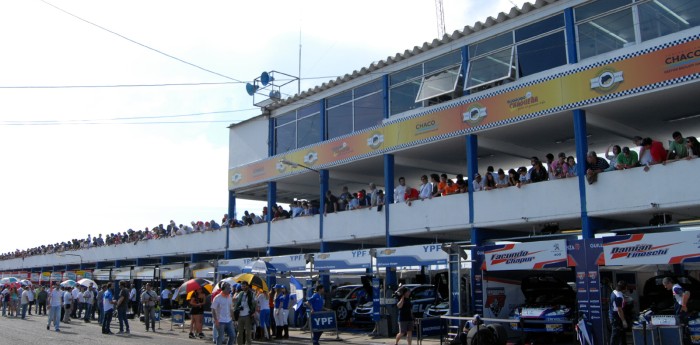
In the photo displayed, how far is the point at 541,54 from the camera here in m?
19.8

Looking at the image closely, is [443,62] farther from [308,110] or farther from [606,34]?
[308,110]

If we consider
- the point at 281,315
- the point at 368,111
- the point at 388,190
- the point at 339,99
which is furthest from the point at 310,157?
the point at 281,315

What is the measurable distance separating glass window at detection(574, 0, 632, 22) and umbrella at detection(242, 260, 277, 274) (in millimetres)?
13668

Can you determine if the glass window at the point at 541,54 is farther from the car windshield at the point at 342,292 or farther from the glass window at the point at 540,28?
the car windshield at the point at 342,292

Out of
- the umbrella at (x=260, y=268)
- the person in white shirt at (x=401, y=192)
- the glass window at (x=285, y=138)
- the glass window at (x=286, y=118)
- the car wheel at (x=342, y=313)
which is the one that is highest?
the glass window at (x=286, y=118)

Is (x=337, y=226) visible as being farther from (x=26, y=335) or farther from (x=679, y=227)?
(x=679, y=227)

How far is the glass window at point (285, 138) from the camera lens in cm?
3017

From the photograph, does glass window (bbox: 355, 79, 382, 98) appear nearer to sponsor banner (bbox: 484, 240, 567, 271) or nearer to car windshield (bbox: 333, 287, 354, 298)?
car windshield (bbox: 333, 287, 354, 298)

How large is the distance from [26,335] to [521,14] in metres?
18.5

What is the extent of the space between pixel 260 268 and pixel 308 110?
8679 mm

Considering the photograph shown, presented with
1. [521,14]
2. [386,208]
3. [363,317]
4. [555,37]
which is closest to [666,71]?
[555,37]

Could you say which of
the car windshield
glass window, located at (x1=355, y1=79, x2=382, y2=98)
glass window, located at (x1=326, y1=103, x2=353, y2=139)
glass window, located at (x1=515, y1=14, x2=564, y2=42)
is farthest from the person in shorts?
glass window, located at (x1=326, y1=103, x2=353, y2=139)

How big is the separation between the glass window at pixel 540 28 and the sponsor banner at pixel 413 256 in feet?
24.4

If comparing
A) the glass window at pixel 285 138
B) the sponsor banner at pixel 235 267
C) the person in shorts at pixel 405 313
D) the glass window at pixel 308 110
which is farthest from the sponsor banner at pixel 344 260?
the glass window at pixel 285 138
